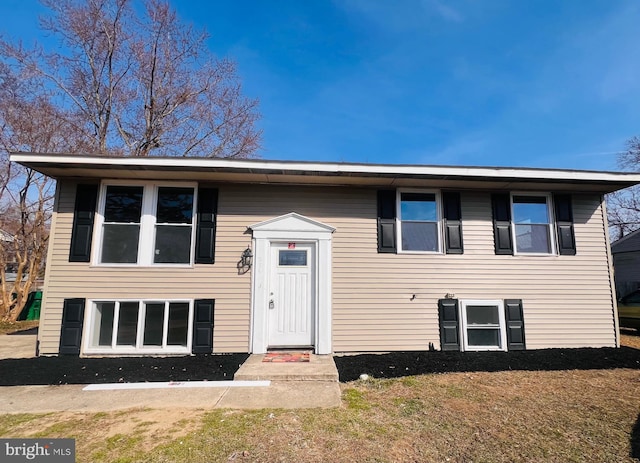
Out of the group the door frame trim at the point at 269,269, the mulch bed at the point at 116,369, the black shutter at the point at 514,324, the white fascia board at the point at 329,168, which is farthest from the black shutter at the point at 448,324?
the mulch bed at the point at 116,369

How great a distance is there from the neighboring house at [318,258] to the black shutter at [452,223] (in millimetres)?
28

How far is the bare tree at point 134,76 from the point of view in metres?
12.4

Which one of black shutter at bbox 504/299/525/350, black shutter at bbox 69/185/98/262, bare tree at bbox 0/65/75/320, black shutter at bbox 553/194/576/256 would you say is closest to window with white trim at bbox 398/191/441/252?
black shutter at bbox 504/299/525/350

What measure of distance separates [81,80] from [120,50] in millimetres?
1998

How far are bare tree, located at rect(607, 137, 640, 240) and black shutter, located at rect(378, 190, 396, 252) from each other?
24.1 meters

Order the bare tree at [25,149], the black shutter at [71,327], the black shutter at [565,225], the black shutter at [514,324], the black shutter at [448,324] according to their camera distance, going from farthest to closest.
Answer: the bare tree at [25,149] → the black shutter at [565,225] → the black shutter at [514,324] → the black shutter at [448,324] → the black shutter at [71,327]

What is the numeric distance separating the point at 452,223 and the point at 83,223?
22.7ft

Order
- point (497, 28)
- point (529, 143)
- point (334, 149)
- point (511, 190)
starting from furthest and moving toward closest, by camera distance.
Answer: point (334, 149) < point (529, 143) < point (497, 28) < point (511, 190)

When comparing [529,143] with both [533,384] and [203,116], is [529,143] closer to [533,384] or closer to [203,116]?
[533,384]

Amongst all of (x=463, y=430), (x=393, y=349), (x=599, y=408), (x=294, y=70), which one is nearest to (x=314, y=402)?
(x=463, y=430)

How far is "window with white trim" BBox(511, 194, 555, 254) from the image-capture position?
652cm

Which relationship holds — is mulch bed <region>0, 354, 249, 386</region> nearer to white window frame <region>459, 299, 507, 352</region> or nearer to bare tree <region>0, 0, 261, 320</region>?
white window frame <region>459, 299, 507, 352</region>

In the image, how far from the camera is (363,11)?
8.24 meters

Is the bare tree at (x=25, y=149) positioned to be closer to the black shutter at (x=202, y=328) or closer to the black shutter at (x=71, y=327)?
the black shutter at (x=71, y=327)
